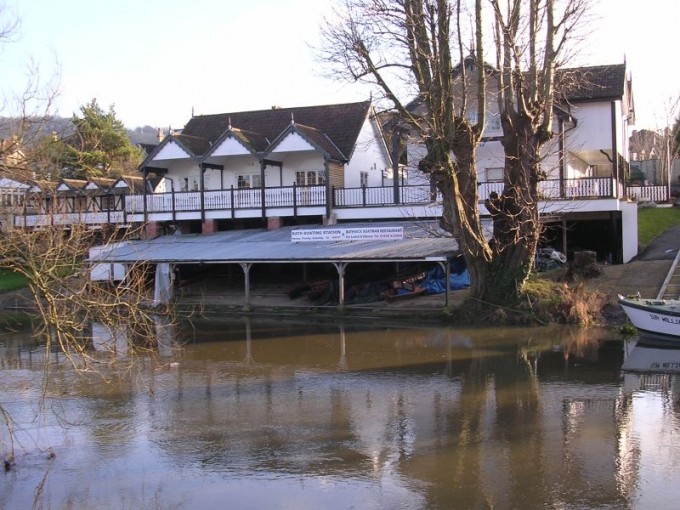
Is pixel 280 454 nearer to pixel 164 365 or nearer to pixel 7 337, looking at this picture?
pixel 164 365

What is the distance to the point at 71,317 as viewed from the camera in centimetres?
955

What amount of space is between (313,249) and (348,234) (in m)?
1.79

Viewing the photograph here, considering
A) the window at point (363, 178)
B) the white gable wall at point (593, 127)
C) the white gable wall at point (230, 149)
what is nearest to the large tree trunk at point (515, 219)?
the white gable wall at point (593, 127)

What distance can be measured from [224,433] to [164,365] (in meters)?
6.62

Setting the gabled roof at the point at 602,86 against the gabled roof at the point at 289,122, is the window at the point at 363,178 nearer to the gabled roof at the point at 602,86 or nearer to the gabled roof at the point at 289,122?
the gabled roof at the point at 289,122

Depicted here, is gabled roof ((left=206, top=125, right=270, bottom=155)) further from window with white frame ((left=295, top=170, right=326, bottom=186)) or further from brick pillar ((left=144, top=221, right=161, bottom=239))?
brick pillar ((left=144, top=221, right=161, bottom=239))

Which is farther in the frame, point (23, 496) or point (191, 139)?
point (191, 139)

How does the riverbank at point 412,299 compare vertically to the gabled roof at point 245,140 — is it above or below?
below

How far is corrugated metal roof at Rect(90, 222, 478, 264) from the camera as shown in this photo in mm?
26078

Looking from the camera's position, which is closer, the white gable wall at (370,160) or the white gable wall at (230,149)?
the white gable wall at (230,149)

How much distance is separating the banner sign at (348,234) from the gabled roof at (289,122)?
304 inches

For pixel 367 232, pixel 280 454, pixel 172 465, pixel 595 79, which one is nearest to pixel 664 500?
pixel 280 454

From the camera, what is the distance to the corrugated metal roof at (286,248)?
26078mm

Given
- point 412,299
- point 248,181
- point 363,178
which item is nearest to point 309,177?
point 363,178
